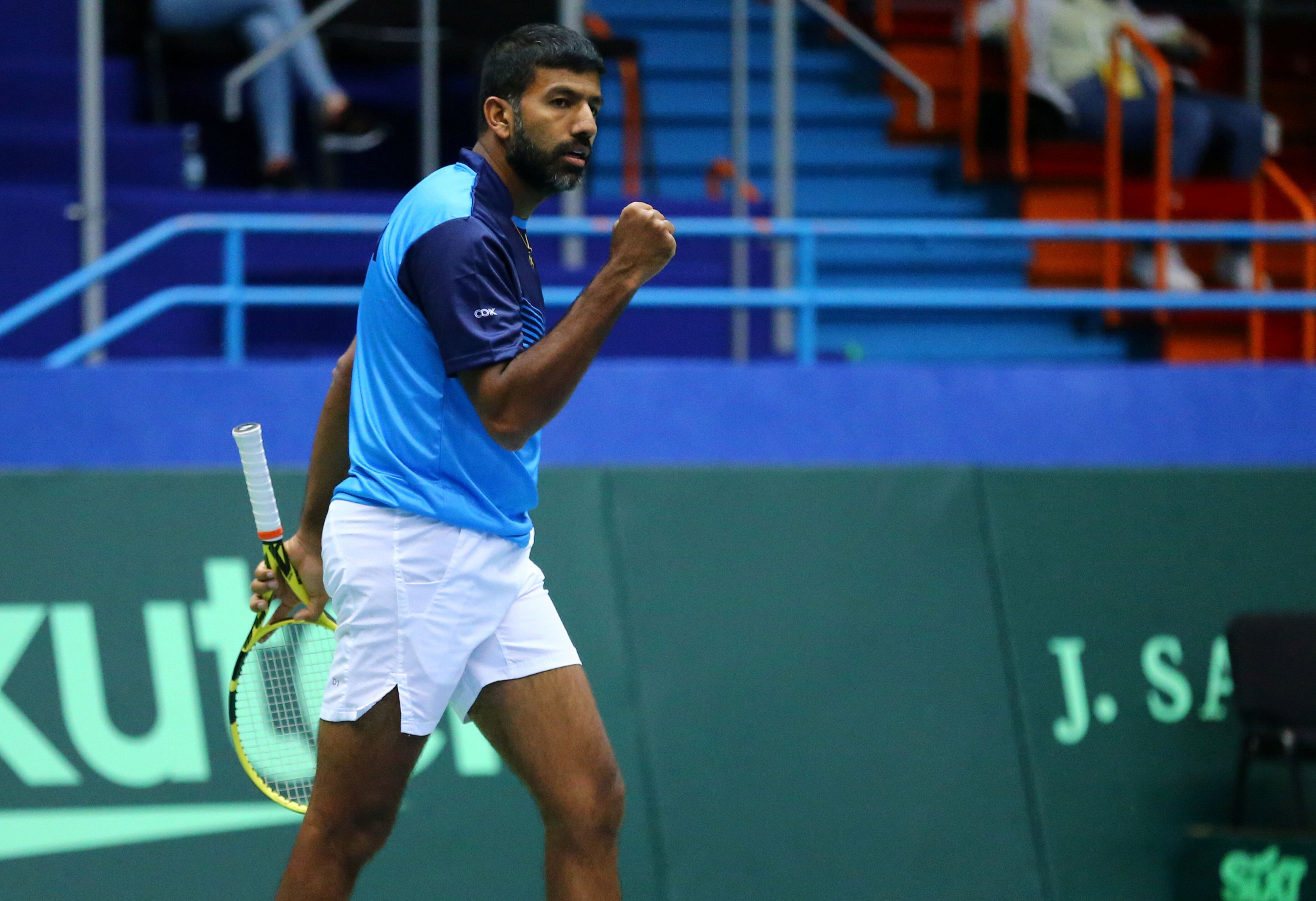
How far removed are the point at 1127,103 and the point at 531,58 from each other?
6.53m

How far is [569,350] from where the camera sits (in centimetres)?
276

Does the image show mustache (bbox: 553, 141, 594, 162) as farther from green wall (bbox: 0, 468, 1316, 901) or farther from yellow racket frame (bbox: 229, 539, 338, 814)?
green wall (bbox: 0, 468, 1316, 901)

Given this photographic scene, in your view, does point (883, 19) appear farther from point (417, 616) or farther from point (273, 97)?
point (417, 616)

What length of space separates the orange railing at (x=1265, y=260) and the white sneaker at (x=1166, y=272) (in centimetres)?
35

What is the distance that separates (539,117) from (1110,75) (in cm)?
658

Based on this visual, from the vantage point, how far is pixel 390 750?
304 centimetres

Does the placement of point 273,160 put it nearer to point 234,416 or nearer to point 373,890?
point 234,416

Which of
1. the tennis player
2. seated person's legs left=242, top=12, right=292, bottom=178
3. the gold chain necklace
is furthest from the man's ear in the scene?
seated person's legs left=242, top=12, right=292, bottom=178

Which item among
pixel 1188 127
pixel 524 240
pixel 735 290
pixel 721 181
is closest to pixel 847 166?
pixel 721 181

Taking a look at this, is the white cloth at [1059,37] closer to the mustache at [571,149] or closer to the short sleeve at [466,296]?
the mustache at [571,149]

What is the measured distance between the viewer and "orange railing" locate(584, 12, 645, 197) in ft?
30.3

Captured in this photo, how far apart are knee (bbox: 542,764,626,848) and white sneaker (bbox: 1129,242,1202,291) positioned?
629 centimetres

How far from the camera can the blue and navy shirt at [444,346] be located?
2824 mm

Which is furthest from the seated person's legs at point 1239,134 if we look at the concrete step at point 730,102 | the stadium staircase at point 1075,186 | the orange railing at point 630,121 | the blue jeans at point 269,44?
the blue jeans at point 269,44
